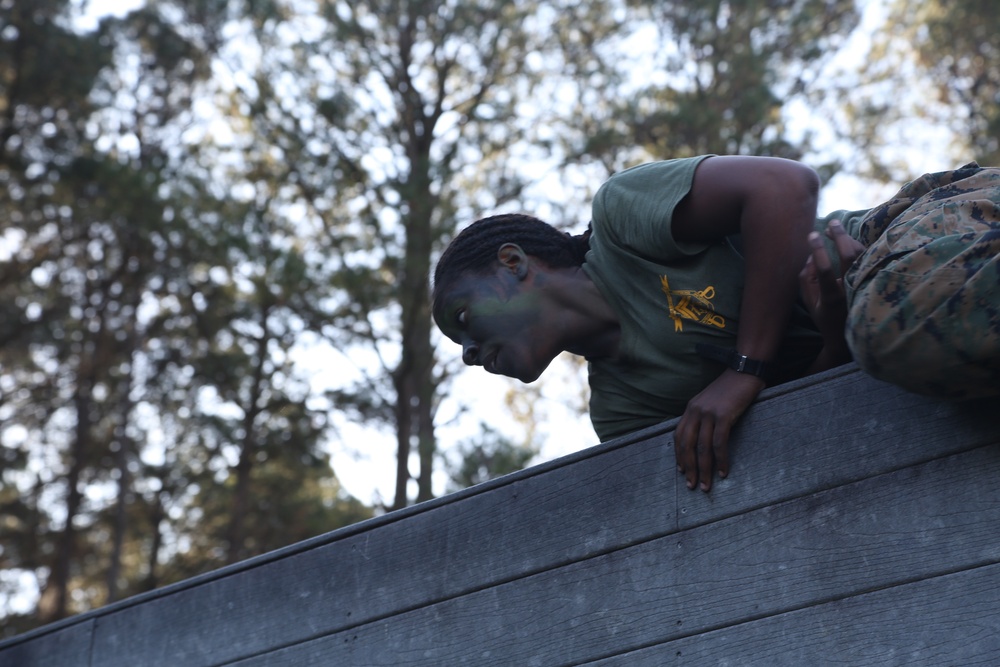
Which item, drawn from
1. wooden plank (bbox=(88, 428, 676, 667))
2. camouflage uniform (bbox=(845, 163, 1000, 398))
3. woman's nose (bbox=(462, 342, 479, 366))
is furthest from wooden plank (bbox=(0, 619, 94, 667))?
camouflage uniform (bbox=(845, 163, 1000, 398))

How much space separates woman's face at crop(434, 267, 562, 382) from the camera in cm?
236

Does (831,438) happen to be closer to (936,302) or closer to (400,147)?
(936,302)

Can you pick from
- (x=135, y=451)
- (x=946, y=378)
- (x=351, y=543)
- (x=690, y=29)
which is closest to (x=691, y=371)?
(x=946, y=378)

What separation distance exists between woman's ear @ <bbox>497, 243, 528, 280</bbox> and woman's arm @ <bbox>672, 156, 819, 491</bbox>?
14.6 inches

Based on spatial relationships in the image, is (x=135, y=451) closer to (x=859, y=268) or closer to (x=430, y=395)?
(x=430, y=395)

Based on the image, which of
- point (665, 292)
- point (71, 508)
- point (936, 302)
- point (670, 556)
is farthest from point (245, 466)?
point (936, 302)

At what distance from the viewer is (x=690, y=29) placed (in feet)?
43.7

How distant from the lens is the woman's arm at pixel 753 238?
199 centimetres

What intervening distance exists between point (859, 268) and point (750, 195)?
445 mm

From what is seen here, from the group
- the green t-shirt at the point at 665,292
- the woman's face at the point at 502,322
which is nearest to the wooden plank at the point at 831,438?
the green t-shirt at the point at 665,292

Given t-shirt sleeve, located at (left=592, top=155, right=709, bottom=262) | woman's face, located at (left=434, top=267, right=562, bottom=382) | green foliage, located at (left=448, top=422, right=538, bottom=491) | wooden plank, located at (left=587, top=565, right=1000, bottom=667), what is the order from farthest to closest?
green foliage, located at (left=448, top=422, right=538, bottom=491) → woman's face, located at (left=434, top=267, right=562, bottom=382) → t-shirt sleeve, located at (left=592, top=155, right=709, bottom=262) → wooden plank, located at (left=587, top=565, right=1000, bottom=667)

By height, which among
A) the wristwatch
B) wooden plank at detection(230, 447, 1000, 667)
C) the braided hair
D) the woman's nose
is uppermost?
the braided hair

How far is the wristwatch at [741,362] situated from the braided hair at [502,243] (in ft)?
1.52

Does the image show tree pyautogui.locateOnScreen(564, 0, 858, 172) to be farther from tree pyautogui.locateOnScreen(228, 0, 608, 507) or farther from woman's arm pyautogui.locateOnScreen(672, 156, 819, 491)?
woman's arm pyautogui.locateOnScreen(672, 156, 819, 491)
